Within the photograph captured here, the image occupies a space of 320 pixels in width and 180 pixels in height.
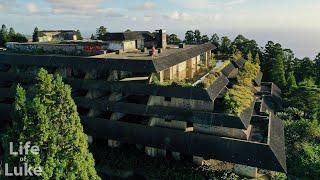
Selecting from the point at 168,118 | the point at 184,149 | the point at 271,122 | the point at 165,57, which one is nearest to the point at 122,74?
the point at 165,57

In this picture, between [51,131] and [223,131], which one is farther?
[223,131]

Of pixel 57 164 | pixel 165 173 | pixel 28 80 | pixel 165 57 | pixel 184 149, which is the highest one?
pixel 165 57

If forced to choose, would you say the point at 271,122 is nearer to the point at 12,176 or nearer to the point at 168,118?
the point at 168,118

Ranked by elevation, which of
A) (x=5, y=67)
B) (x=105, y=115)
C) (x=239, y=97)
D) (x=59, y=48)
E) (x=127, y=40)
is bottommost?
(x=105, y=115)

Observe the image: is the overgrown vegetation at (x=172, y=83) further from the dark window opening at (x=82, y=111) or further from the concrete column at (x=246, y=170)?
the dark window opening at (x=82, y=111)

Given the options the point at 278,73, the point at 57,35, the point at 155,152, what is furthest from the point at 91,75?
→ the point at 278,73

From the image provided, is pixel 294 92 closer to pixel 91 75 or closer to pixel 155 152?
pixel 155 152
